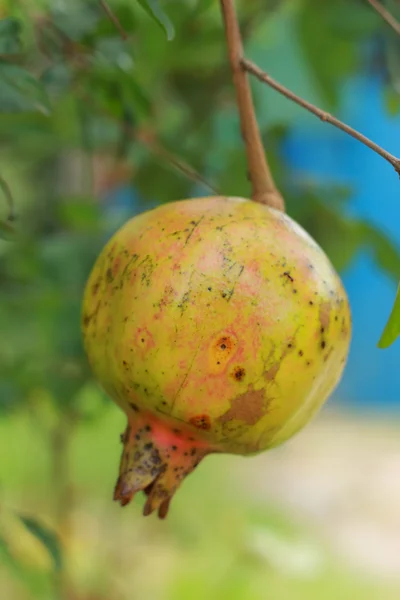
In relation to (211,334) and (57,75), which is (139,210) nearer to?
(57,75)

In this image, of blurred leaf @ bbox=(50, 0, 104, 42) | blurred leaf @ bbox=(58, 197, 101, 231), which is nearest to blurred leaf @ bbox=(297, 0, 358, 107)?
blurred leaf @ bbox=(50, 0, 104, 42)

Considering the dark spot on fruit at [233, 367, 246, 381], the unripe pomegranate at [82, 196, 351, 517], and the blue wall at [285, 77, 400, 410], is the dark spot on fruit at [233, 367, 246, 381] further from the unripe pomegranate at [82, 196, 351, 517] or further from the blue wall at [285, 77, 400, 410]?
the blue wall at [285, 77, 400, 410]

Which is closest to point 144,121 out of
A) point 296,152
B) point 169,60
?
point 169,60

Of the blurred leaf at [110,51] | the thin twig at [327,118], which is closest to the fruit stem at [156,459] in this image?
the thin twig at [327,118]

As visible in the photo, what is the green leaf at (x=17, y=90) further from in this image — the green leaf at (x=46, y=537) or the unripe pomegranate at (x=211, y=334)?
the green leaf at (x=46, y=537)

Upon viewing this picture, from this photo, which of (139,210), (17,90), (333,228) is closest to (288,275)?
(17,90)
